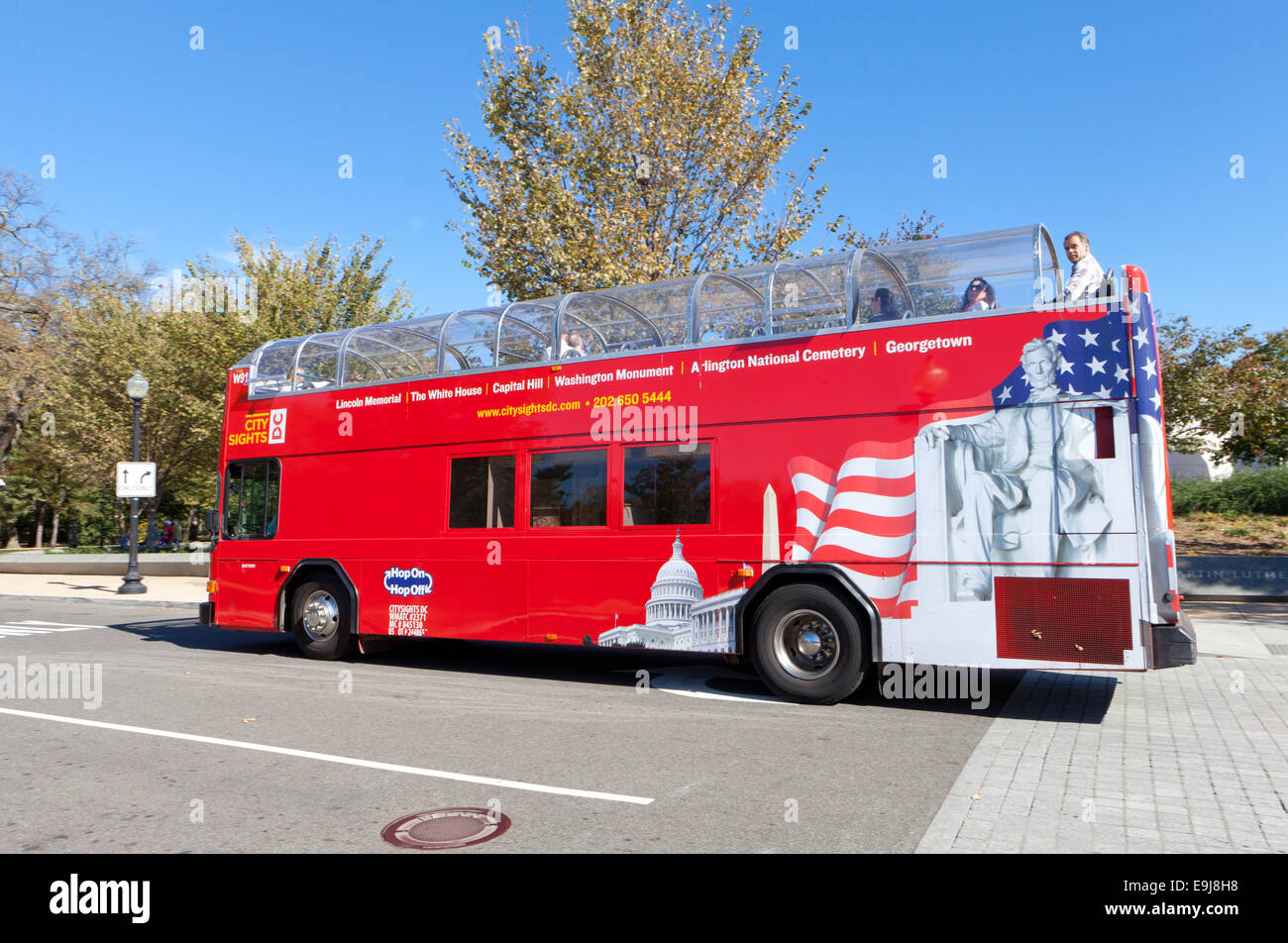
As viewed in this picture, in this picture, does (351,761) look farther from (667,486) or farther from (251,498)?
(251,498)

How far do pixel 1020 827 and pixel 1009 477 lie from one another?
3231mm

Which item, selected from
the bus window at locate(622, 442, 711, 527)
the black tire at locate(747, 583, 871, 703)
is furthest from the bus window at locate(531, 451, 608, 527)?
the black tire at locate(747, 583, 871, 703)

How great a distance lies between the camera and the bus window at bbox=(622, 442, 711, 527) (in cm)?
842

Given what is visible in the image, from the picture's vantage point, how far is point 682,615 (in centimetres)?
838

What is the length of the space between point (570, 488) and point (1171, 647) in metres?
5.57

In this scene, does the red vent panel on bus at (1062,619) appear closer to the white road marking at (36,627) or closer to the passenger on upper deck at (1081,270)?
the passenger on upper deck at (1081,270)

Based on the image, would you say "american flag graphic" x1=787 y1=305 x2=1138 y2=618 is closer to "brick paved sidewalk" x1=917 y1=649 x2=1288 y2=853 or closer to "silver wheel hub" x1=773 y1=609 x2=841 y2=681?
"silver wheel hub" x1=773 y1=609 x2=841 y2=681

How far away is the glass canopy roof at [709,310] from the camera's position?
7539 millimetres

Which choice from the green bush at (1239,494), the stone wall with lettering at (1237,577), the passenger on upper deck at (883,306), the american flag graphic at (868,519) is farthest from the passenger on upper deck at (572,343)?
the green bush at (1239,494)

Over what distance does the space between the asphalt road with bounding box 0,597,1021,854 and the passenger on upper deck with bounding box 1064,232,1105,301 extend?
3.56 metres

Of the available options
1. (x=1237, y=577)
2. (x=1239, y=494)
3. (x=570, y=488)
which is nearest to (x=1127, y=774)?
(x=570, y=488)

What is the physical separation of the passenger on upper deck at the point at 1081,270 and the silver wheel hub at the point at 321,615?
354 inches
